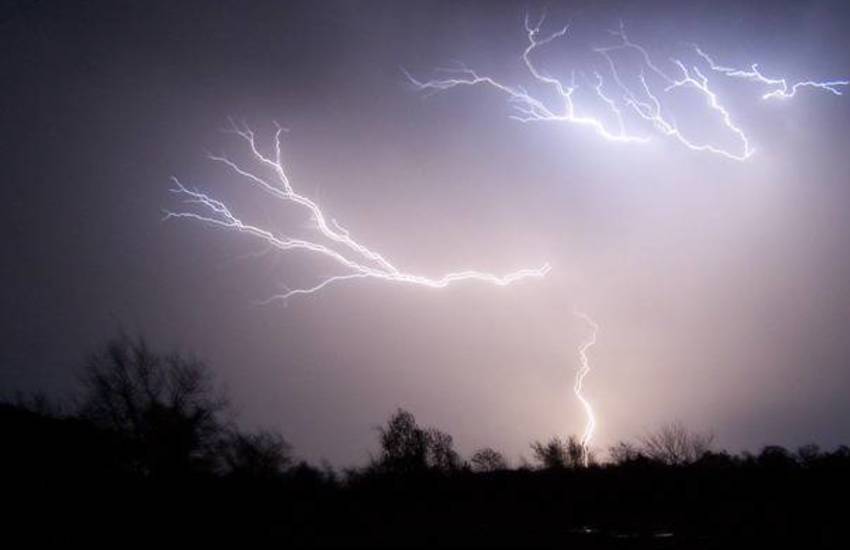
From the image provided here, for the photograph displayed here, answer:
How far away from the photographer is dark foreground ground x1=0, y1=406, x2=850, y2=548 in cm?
1222

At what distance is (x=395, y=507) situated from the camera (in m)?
19.9

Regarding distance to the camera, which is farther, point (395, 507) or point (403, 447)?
point (403, 447)

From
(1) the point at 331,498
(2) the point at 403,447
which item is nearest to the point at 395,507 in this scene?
(1) the point at 331,498

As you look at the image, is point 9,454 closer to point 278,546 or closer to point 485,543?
point 278,546

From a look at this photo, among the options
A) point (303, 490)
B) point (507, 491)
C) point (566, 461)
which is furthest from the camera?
point (566, 461)

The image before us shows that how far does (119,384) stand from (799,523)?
25.5 meters

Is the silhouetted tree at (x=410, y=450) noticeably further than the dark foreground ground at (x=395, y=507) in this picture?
Yes

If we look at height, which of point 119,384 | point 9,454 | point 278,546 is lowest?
point 278,546

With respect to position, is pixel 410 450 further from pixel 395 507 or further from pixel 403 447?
pixel 395 507

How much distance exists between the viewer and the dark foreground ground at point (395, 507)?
12.2 m

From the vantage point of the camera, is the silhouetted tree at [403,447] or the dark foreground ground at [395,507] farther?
the silhouetted tree at [403,447]

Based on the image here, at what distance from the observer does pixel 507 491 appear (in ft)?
88.7

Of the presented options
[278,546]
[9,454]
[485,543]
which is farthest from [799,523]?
[9,454]

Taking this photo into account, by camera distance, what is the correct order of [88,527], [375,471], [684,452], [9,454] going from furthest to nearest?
[684,452], [375,471], [9,454], [88,527]
